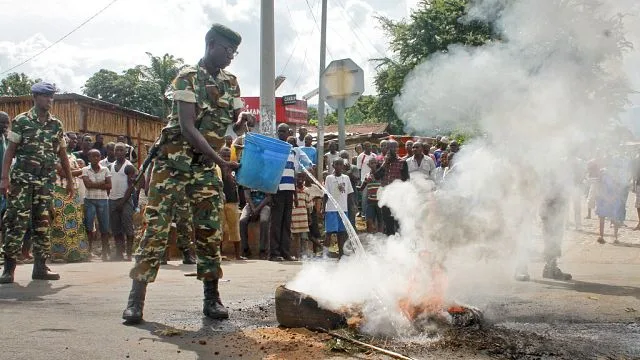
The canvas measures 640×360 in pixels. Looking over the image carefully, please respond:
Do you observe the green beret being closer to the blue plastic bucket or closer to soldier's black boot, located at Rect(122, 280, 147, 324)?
the blue plastic bucket

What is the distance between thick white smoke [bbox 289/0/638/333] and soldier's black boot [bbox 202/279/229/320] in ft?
6.76

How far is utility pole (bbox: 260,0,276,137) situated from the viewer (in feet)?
29.8

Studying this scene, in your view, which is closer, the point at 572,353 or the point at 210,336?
the point at 572,353

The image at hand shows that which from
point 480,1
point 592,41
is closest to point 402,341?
point 592,41

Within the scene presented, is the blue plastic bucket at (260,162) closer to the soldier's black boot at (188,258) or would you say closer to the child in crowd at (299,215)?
the soldier's black boot at (188,258)

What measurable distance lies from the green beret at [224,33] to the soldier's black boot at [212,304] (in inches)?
73.8

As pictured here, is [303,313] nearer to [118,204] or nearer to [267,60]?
[267,60]

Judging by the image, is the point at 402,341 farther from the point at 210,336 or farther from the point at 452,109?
the point at 452,109

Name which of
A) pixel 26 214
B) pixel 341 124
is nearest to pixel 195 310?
pixel 26 214

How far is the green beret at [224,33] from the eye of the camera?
4621mm

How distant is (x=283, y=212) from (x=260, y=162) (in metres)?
4.50

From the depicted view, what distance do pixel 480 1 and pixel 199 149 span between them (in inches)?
185

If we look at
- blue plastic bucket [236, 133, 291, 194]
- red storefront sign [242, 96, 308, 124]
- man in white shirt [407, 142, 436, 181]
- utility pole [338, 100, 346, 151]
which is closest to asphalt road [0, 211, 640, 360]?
blue plastic bucket [236, 133, 291, 194]

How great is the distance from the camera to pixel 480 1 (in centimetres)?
758
